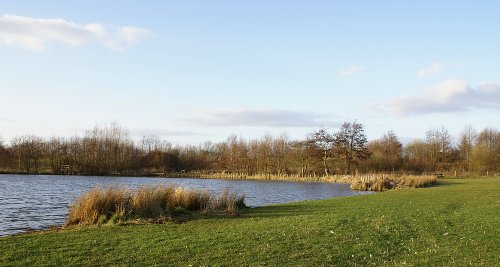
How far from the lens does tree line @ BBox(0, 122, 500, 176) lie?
3189 inches

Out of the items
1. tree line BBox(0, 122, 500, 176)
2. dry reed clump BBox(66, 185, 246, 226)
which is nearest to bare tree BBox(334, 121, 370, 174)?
tree line BBox(0, 122, 500, 176)

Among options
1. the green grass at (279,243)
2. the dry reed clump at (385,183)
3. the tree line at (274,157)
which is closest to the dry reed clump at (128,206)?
the green grass at (279,243)

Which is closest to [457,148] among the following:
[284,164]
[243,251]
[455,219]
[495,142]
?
[495,142]

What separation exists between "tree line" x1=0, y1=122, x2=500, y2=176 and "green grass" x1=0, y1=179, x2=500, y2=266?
6347 cm

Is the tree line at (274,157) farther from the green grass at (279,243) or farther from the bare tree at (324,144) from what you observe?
the green grass at (279,243)

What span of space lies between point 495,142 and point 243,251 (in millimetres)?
104101

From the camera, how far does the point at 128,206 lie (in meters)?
18.6

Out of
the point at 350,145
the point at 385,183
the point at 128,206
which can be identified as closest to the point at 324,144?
the point at 350,145

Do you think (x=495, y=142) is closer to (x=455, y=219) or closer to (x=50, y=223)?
(x=455, y=219)

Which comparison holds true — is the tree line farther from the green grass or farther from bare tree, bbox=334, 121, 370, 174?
the green grass

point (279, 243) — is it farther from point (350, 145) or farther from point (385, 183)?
point (350, 145)

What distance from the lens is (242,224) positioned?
16.3 meters

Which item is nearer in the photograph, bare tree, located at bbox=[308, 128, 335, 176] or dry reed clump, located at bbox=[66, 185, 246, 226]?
dry reed clump, located at bbox=[66, 185, 246, 226]

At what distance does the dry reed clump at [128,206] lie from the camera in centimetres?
1778
